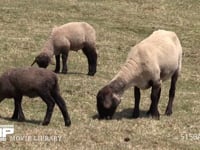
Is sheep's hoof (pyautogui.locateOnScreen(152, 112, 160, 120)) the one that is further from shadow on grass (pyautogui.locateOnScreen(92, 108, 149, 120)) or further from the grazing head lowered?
the grazing head lowered

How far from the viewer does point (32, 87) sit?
1253 centimetres

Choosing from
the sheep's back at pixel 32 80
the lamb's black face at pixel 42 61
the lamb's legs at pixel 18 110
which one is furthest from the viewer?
the lamb's black face at pixel 42 61

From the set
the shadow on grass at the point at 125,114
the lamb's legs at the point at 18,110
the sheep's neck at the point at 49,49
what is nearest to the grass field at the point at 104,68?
the shadow on grass at the point at 125,114

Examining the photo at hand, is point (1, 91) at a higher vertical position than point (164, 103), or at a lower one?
higher

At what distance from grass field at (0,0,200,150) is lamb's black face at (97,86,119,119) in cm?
29

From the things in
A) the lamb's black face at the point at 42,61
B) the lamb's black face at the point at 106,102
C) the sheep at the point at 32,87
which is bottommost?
the lamb's black face at the point at 42,61

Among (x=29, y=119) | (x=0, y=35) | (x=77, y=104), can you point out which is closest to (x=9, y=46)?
(x=0, y=35)

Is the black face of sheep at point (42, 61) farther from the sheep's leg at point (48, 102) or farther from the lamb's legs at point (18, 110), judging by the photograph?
the sheep's leg at point (48, 102)

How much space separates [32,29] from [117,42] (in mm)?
3875

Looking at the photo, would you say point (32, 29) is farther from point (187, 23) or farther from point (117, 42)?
point (187, 23)

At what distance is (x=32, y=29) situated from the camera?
27031 millimetres

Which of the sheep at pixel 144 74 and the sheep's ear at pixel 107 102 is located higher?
the sheep at pixel 144 74

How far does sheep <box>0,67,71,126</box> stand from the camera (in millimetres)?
12523

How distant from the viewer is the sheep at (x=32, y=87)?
12523 mm
